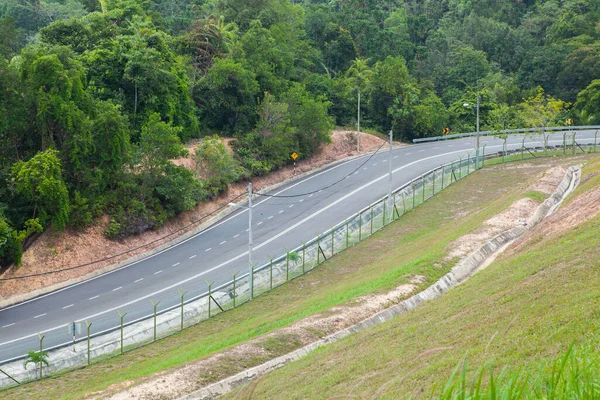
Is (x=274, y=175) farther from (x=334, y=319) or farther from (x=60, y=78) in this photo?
(x=334, y=319)

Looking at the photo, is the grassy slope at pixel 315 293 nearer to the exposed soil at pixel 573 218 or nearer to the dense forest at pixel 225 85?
the exposed soil at pixel 573 218

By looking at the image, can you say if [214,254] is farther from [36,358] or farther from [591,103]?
[591,103]

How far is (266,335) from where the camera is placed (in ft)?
93.1

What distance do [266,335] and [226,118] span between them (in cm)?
4529

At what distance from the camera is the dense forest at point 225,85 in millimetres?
49844

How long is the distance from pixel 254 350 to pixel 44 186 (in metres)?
24.2

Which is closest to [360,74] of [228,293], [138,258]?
[138,258]

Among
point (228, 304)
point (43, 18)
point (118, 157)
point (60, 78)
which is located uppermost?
point (43, 18)

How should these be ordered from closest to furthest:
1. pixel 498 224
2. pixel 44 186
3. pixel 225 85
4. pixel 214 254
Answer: pixel 498 224, pixel 44 186, pixel 214 254, pixel 225 85

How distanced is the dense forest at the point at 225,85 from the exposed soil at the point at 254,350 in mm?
21551

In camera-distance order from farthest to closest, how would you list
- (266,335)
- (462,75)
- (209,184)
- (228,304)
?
(462,75) < (209,184) < (228,304) < (266,335)

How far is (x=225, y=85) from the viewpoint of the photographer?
230 ft

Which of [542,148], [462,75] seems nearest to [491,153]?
[542,148]

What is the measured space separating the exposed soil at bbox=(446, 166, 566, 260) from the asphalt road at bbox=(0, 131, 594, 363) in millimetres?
12909
